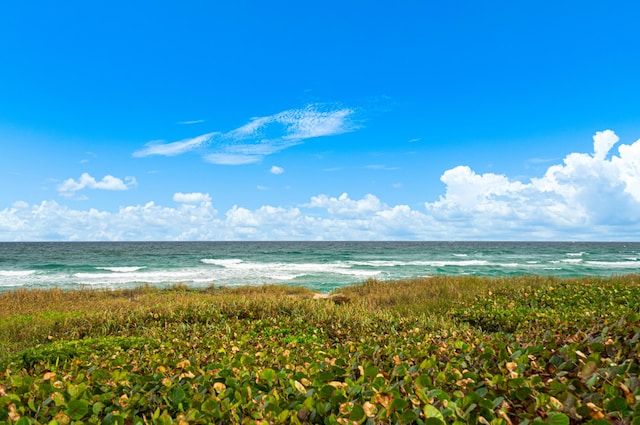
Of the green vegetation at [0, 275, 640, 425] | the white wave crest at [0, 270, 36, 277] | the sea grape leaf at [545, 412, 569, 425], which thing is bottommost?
the white wave crest at [0, 270, 36, 277]

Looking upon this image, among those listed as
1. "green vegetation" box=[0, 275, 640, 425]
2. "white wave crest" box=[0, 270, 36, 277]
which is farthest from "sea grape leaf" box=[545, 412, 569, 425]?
"white wave crest" box=[0, 270, 36, 277]

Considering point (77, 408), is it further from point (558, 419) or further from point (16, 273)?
point (16, 273)

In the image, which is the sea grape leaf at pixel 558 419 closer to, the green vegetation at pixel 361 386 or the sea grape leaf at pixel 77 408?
the green vegetation at pixel 361 386

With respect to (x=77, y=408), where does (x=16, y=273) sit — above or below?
below

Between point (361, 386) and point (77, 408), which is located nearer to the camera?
point (77, 408)

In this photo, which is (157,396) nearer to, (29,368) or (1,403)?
(1,403)

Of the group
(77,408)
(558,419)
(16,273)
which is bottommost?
(16,273)

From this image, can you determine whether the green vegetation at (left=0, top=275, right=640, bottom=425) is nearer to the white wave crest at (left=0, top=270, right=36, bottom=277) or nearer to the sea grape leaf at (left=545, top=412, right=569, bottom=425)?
the sea grape leaf at (left=545, top=412, right=569, bottom=425)

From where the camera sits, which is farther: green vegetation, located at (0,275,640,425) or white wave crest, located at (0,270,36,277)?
white wave crest, located at (0,270,36,277)

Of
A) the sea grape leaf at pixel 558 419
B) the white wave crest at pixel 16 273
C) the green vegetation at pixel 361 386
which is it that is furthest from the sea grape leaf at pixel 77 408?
the white wave crest at pixel 16 273

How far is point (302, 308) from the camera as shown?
10.8 m

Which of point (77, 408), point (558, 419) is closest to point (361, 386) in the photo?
point (558, 419)

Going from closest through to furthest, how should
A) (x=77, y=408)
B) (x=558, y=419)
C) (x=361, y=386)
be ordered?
(x=558, y=419)
(x=77, y=408)
(x=361, y=386)

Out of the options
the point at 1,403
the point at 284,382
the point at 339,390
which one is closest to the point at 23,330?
the point at 1,403
